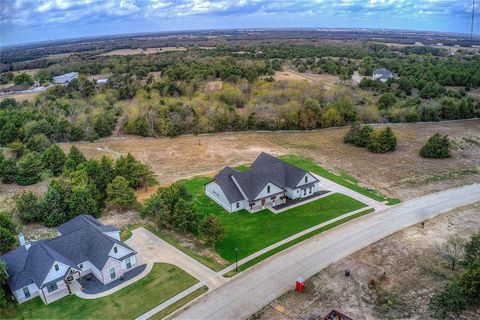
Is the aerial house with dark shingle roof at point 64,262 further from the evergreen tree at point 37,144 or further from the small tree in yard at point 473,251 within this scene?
the evergreen tree at point 37,144

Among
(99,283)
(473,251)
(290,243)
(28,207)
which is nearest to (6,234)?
(28,207)

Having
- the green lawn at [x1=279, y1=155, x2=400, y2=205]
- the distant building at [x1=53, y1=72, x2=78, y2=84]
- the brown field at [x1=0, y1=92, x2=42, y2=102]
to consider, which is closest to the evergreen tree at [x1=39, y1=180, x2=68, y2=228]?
the green lawn at [x1=279, y1=155, x2=400, y2=205]

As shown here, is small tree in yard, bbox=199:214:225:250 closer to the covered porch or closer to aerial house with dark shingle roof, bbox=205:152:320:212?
aerial house with dark shingle roof, bbox=205:152:320:212

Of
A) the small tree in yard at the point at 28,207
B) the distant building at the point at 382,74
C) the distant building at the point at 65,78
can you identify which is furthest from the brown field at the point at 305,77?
the small tree in yard at the point at 28,207

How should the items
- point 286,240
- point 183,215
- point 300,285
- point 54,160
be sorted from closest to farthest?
point 300,285 < point 286,240 < point 183,215 < point 54,160

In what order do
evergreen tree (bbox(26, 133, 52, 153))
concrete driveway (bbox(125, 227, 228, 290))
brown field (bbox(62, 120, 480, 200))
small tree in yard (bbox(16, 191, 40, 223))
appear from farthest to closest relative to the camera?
1. evergreen tree (bbox(26, 133, 52, 153))
2. brown field (bbox(62, 120, 480, 200))
3. small tree in yard (bbox(16, 191, 40, 223))
4. concrete driveway (bbox(125, 227, 228, 290))

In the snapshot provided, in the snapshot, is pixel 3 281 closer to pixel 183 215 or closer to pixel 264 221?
pixel 183 215
